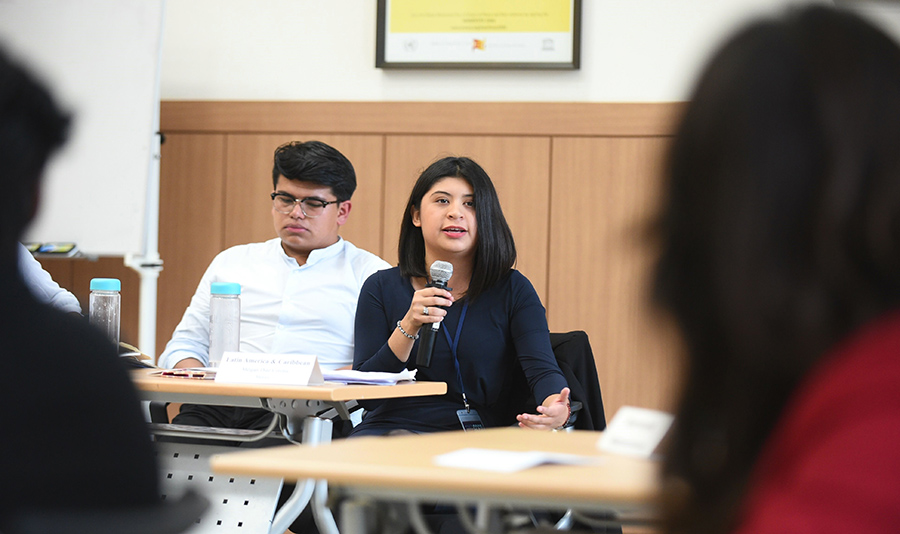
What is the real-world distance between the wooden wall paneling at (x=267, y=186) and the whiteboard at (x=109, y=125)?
20.3 inches

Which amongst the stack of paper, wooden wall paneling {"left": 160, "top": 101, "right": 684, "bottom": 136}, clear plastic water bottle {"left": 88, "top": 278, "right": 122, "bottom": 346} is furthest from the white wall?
the stack of paper

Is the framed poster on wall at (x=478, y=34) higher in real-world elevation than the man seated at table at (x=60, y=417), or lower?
higher

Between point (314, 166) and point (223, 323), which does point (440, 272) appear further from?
point (314, 166)

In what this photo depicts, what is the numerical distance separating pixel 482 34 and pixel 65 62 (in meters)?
1.85

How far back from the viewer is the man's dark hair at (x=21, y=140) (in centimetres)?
89

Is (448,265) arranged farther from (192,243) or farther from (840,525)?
(192,243)

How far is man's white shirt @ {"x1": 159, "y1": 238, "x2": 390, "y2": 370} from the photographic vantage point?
3104mm

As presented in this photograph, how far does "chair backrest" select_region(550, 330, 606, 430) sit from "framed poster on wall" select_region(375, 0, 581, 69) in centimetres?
174

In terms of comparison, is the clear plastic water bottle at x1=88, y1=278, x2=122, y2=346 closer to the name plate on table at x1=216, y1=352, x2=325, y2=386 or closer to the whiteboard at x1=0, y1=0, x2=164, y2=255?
the name plate on table at x1=216, y1=352, x2=325, y2=386

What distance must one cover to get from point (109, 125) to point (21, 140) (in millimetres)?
3038

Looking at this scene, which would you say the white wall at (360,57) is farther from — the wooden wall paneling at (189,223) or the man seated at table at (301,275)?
the man seated at table at (301,275)

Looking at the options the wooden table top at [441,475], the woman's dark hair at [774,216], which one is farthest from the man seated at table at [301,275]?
the woman's dark hair at [774,216]

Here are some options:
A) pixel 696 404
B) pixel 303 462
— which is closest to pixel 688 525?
pixel 696 404

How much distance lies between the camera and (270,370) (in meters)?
2.13
